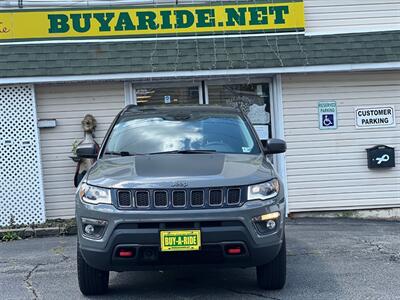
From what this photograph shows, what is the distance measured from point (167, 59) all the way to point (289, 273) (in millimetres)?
4446

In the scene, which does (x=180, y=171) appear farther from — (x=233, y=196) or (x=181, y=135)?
(x=181, y=135)

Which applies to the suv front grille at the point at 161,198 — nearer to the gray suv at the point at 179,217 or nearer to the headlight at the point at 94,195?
the gray suv at the point at 179,217

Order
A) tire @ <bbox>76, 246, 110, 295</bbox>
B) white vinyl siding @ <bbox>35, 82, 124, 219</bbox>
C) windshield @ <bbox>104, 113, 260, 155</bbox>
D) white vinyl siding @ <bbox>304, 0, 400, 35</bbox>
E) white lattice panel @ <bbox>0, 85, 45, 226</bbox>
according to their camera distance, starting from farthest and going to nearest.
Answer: white vinyl siding @ <bbox>304, 0, 400, 35</bbox> → white vinyl siding @ <bbox>35, 82, 124, 219</bbox> → white lattice panel @ <bbox>0, 85, 45, 226</bbox> → windshield @ <bbox>104, 113, 260, 155</bbox> → tire @ <bbox>76, 246, 110, 295</bbox>

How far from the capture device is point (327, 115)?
984 cm

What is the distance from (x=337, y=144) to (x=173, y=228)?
19.2ft

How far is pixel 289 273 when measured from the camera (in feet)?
20.1

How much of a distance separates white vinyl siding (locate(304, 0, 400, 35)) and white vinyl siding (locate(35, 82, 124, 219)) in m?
3.72

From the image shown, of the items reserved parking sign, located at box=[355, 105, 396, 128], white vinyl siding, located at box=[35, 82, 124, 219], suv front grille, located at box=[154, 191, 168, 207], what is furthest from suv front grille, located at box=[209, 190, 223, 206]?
reserved parking sign, located at box=[355, 105, 396, 128]

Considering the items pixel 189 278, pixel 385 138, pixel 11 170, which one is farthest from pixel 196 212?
pixel 385 138

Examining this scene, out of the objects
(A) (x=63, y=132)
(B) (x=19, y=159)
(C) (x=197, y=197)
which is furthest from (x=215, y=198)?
(B) (x=19, y=159)

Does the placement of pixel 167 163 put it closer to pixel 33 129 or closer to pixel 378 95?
pixel 33 129

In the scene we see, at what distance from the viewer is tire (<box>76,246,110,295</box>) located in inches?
206

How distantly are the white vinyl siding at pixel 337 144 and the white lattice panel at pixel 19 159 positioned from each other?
4360 mm

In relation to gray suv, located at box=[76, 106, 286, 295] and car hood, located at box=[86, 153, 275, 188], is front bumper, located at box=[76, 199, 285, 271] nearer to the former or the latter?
gray suv, located at box=[76, 106, 286, 295]
